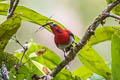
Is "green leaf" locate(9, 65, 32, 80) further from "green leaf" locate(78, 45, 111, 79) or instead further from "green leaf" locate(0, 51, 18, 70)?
"green leaf" locate(78, 45, 111, 79)

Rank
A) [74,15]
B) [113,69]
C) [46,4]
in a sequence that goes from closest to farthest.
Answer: [113,69], [46,4], [74,15]

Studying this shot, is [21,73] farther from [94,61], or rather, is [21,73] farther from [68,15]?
[68,15]

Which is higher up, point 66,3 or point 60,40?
point 60,40

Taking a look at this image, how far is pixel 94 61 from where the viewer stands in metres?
0.86

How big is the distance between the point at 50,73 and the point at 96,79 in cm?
17

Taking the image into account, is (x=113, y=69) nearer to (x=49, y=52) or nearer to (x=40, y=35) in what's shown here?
(x=49, y=52)

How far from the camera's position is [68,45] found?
776 millimetres

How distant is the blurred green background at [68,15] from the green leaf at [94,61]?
6.66 ft

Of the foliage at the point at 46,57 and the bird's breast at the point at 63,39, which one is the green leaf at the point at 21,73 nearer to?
the foliage at the point at 46,57

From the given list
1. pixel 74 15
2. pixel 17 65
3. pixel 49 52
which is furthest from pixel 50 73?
pixel 74 15

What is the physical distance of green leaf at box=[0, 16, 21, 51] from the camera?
2.25 ft

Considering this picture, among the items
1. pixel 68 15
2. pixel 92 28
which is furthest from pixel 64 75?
pixel 68 15

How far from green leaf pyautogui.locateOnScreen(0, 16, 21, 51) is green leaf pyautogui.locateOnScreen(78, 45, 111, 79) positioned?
0.73 feet

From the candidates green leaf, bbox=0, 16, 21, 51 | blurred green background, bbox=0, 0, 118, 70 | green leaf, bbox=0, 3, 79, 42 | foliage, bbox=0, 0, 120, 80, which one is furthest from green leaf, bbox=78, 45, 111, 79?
blurred green background, bbox=0, 0, 118, 70
